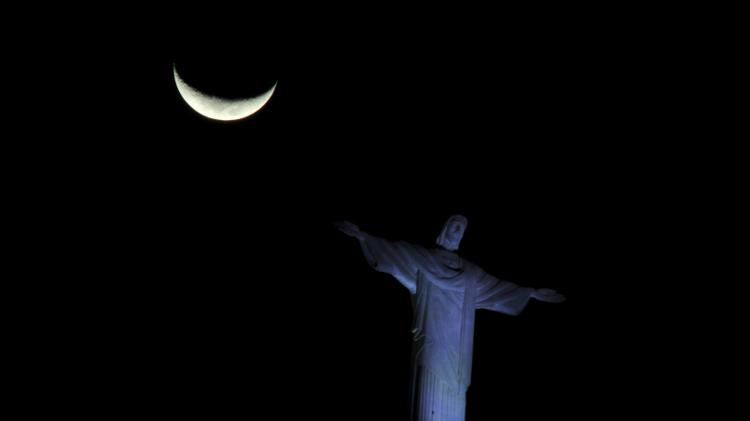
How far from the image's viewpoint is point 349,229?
570 inches

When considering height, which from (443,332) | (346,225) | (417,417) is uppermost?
(346,225)

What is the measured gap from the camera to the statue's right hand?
14.4 m

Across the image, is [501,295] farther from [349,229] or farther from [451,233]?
[349,229]

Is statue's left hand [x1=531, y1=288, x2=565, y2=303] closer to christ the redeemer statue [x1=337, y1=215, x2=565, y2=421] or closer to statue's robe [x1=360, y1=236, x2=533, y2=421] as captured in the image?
christ the redeemer statue [x1=337, y1=215, x2=565, y2=421]

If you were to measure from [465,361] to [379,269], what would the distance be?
1.53 meters

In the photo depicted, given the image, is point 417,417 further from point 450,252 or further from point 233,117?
point 233,117

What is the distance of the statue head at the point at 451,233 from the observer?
15609mm

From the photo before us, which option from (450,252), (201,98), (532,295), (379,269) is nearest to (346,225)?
(379,269)

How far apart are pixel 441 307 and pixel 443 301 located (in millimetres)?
88

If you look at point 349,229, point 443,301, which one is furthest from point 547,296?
point 349,229

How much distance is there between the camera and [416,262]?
49.1ft

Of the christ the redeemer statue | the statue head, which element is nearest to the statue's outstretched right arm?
the christ the redeemer statue

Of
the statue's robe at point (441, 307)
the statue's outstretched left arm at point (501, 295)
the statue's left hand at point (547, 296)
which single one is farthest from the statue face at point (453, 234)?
the statue's left hand at point (547, 296)

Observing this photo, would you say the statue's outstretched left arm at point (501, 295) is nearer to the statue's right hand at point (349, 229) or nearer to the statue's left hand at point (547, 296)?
the statue's left hand at point (547, 296)
